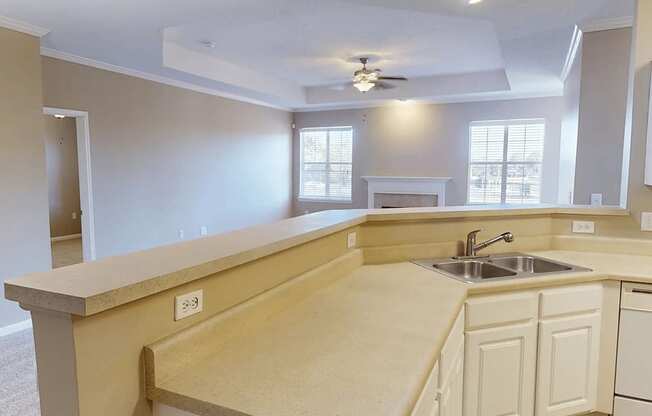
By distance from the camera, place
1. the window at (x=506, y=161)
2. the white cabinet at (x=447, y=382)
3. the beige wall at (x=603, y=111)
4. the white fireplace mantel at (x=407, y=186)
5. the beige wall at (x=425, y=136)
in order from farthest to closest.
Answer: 1. the white fireplace mantel at (x=407, y=186)
2. the window at (x=506, y=161)
3. the beige wall at (x=425, y=136)
4. the beige wall at (x=603, y=111)
5. the white cabinet at (x=447, y=382)

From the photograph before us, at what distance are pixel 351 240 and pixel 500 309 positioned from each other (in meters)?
0.86

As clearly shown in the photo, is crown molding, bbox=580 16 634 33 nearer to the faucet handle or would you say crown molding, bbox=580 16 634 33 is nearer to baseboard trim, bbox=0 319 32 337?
the faucet handle

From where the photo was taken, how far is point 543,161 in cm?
688

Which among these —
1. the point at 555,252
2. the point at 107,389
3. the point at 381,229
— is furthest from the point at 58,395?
the point at 555,252

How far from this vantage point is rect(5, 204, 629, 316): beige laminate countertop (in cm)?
90

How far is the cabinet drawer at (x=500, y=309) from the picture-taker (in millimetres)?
1935

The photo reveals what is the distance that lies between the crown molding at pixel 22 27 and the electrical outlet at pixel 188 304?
3.59 m

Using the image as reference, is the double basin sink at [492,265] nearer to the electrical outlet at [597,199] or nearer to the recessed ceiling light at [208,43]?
the electrical outlet at [597,199]

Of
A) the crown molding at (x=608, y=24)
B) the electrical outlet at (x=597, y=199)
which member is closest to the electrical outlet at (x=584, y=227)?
the electrical outlet at (x=597, y=199)

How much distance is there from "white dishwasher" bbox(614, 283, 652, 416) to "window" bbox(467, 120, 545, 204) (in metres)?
5.26

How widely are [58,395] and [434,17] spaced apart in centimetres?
424

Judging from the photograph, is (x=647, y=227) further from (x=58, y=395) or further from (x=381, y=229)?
(x=58, y=395)

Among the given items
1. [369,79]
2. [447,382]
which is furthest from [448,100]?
[447,382]

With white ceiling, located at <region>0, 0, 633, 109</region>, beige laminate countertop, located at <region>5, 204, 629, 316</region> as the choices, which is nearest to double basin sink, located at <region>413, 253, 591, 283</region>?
beige laminate countertop, located at <region>5, 204, 629, 316</region>
